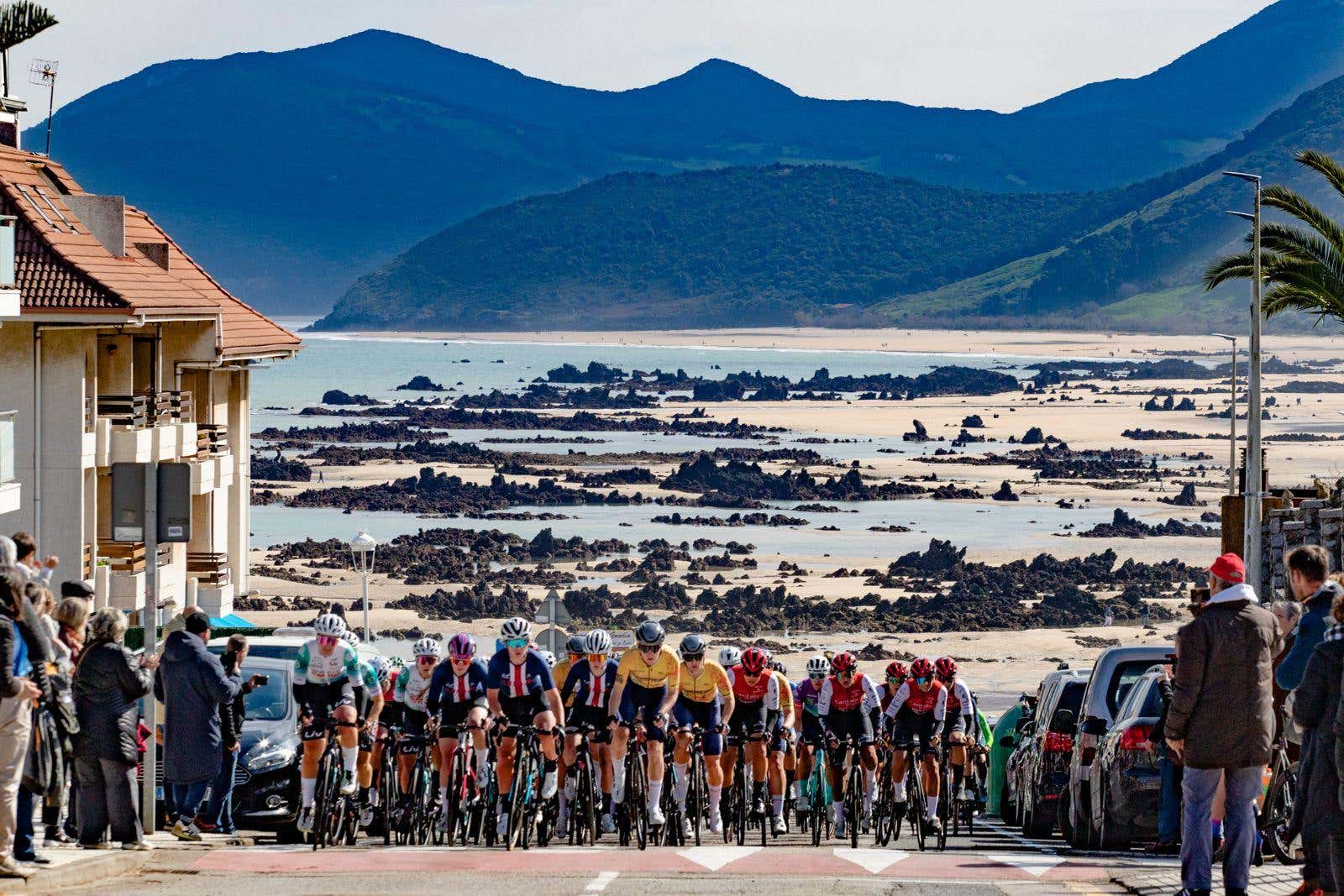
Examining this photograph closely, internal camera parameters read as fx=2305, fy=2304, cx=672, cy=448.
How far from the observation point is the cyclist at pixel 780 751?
18859 millimetres

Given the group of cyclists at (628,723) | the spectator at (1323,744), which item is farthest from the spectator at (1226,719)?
the group of cyclists at (628,723)

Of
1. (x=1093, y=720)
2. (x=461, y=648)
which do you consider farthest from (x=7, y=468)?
(x=1093, y=720)

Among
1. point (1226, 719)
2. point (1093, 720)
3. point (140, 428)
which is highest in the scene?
point (140, 428)

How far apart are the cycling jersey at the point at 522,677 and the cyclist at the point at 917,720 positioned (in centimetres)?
338

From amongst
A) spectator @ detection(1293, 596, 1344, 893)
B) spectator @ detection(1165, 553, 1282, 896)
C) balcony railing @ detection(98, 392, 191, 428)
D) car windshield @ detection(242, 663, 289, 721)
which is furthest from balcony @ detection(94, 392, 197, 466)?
spectator @ detection(1293, 596, 1344, 893)

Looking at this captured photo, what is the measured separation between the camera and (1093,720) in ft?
55.6

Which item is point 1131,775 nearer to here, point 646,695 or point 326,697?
point 646,695

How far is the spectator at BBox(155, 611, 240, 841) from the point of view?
15719mm

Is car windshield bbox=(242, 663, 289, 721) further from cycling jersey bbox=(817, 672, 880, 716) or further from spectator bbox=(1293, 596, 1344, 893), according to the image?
spectator bbox=(1293, 596, 1344, 893)

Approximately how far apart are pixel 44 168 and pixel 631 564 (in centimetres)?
2684

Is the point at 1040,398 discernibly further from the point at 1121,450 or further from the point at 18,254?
Answer: the point at 18,254

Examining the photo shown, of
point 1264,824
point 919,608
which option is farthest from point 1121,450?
point 1264,824

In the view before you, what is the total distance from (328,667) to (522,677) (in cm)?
152

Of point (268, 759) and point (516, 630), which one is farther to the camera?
point (268, 759)
